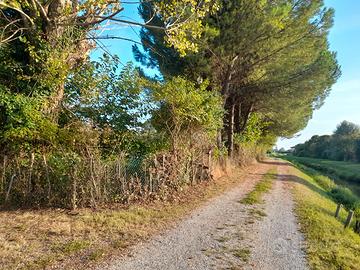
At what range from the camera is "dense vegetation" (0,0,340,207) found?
27.5 ft

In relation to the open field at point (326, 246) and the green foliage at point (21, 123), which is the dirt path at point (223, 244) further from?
the green foliage at point (21, 123)

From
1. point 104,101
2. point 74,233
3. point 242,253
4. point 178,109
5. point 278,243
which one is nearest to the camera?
point 242,253

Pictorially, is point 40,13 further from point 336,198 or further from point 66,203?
point 336,198

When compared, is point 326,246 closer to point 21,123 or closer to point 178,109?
point 178,109

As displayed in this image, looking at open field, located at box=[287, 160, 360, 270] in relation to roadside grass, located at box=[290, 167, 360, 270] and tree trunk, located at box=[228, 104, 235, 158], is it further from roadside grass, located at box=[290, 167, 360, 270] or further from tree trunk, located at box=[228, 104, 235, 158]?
tree trunk, located at box=[228, 104, 235, 158]

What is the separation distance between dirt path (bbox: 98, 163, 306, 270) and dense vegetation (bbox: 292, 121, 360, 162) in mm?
62053

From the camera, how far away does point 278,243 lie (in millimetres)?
7152

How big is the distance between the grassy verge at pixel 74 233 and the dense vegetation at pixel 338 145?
6428 centimetres

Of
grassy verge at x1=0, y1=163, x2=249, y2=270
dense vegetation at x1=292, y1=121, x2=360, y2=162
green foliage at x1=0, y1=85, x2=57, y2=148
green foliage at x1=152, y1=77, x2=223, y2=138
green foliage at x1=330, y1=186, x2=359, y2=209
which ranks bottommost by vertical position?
green foliage at x1=330, y1=186, x2=359, y2=209

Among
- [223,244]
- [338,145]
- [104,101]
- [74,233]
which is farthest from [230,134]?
[338,145]

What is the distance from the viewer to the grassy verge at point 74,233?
17.7ft

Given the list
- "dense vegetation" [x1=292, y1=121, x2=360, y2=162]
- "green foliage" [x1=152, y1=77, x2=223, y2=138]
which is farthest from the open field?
"dense vegetation" [x1=292, y1=121, x2=360, y2=162]

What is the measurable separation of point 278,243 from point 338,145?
7204cm

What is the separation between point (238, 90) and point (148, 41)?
6569 mm
